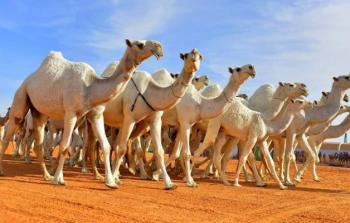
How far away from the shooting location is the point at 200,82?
1664 cm

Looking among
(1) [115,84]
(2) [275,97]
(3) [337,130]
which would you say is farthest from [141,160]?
(3) [337,130]

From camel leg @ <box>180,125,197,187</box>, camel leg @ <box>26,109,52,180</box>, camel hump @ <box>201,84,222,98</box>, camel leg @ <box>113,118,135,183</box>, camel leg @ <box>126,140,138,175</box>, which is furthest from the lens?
camel hump @ <box>201,84,222,98</box>

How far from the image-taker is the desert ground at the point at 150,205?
712 cm

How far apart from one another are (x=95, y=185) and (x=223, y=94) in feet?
13.8

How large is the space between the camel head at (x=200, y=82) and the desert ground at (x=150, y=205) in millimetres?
5793

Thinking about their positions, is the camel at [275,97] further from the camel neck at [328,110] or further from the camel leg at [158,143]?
the camel leg at [158,143]

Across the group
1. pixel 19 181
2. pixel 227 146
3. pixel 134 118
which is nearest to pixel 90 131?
pixel 134 118

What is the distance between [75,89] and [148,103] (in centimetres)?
193

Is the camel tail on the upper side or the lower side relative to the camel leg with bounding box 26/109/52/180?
upper

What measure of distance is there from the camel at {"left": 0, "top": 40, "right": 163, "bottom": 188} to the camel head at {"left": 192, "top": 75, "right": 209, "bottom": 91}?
6.17 m

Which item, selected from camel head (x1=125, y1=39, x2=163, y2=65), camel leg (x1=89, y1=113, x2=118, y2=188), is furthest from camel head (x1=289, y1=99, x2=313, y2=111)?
camel leg (x1=89, y1=113, x2=118, y2=188)

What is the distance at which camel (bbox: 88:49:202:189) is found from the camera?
36.0 ft

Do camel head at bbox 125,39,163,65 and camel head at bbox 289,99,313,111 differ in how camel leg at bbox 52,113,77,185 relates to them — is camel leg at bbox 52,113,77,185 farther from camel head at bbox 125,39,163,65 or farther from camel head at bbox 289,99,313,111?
camel head at bbox 289,99,313,111

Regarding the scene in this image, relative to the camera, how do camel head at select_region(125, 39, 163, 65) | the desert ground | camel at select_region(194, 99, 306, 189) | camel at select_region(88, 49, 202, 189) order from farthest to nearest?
camel at select_region(194, 99, 306, 189) < camel at select_region(88, 49, 202, 189) < camel head at select_region(125, 39, 163, 65) < the desert ground
